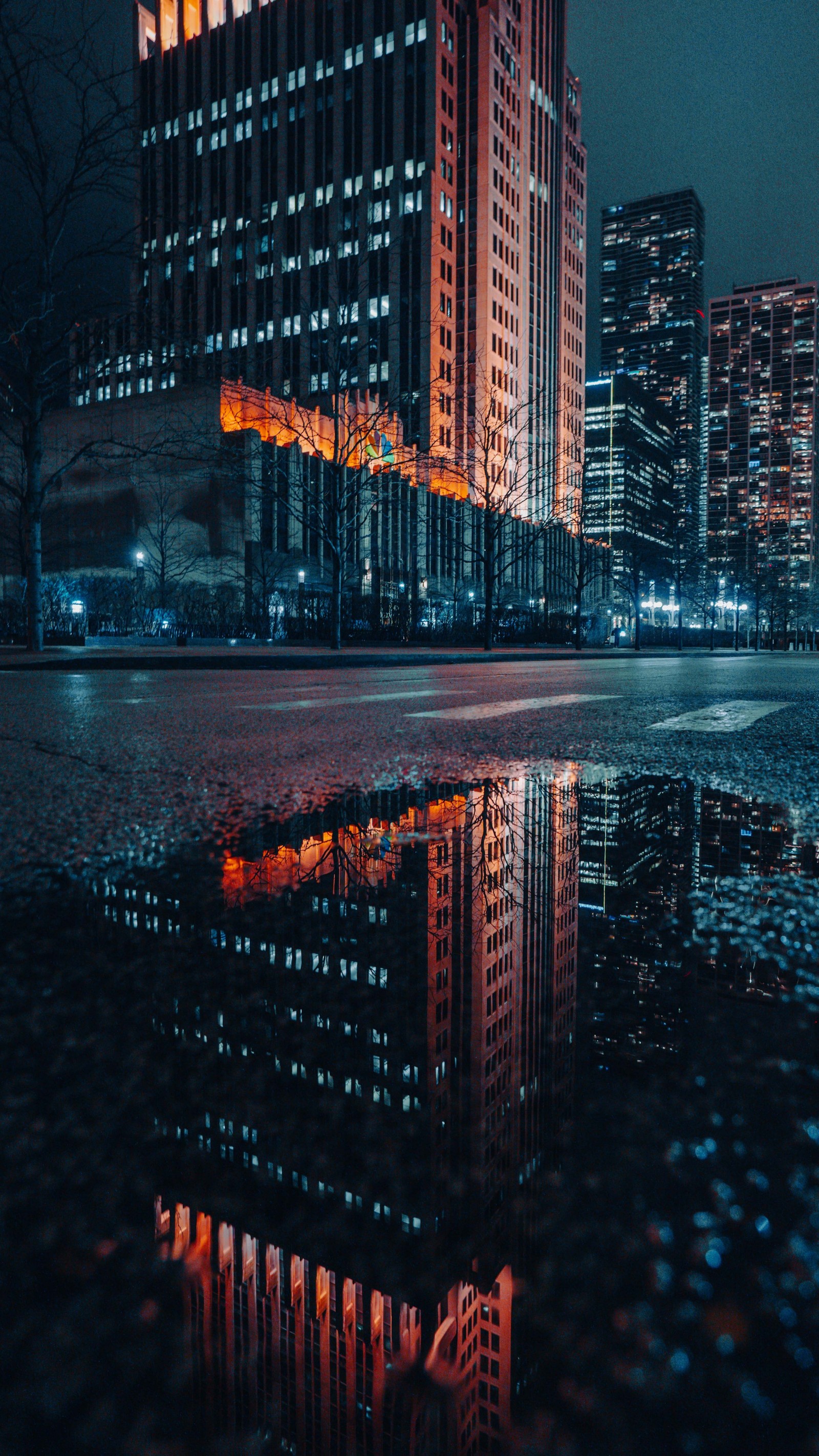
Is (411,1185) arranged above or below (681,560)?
below

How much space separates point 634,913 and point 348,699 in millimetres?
5350

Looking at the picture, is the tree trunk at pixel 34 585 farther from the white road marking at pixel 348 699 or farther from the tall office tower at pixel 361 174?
the tall office tower at pixel 361 174

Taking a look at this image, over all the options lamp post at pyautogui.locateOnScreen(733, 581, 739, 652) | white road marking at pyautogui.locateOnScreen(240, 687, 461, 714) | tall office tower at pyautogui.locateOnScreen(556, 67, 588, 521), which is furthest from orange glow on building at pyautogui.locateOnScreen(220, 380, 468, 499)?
tall office tower at pyautogui.locateOnScreen(556, 67, 588, 521)

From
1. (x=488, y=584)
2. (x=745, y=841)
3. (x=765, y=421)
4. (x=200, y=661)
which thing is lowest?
(x=745, y=841)

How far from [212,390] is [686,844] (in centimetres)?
5868

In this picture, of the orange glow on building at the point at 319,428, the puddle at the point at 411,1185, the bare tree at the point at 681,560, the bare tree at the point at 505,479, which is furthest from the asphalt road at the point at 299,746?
the bare tree at the point at 681,560

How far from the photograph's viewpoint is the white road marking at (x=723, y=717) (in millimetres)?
5004

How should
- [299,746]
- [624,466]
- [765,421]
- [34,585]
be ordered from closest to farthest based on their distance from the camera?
[299,746]
[34,585]
[624,466]
[765,421]

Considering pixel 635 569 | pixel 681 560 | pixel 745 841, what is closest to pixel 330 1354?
pixel 745 841

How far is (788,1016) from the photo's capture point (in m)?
1.08

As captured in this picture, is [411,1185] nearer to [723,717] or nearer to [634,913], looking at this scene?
[634,913]

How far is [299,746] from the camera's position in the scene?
3.96 m

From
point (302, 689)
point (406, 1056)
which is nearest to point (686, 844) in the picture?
point (406, 1056)

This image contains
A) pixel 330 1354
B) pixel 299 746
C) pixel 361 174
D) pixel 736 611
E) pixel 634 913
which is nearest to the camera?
pixel 330 1354
